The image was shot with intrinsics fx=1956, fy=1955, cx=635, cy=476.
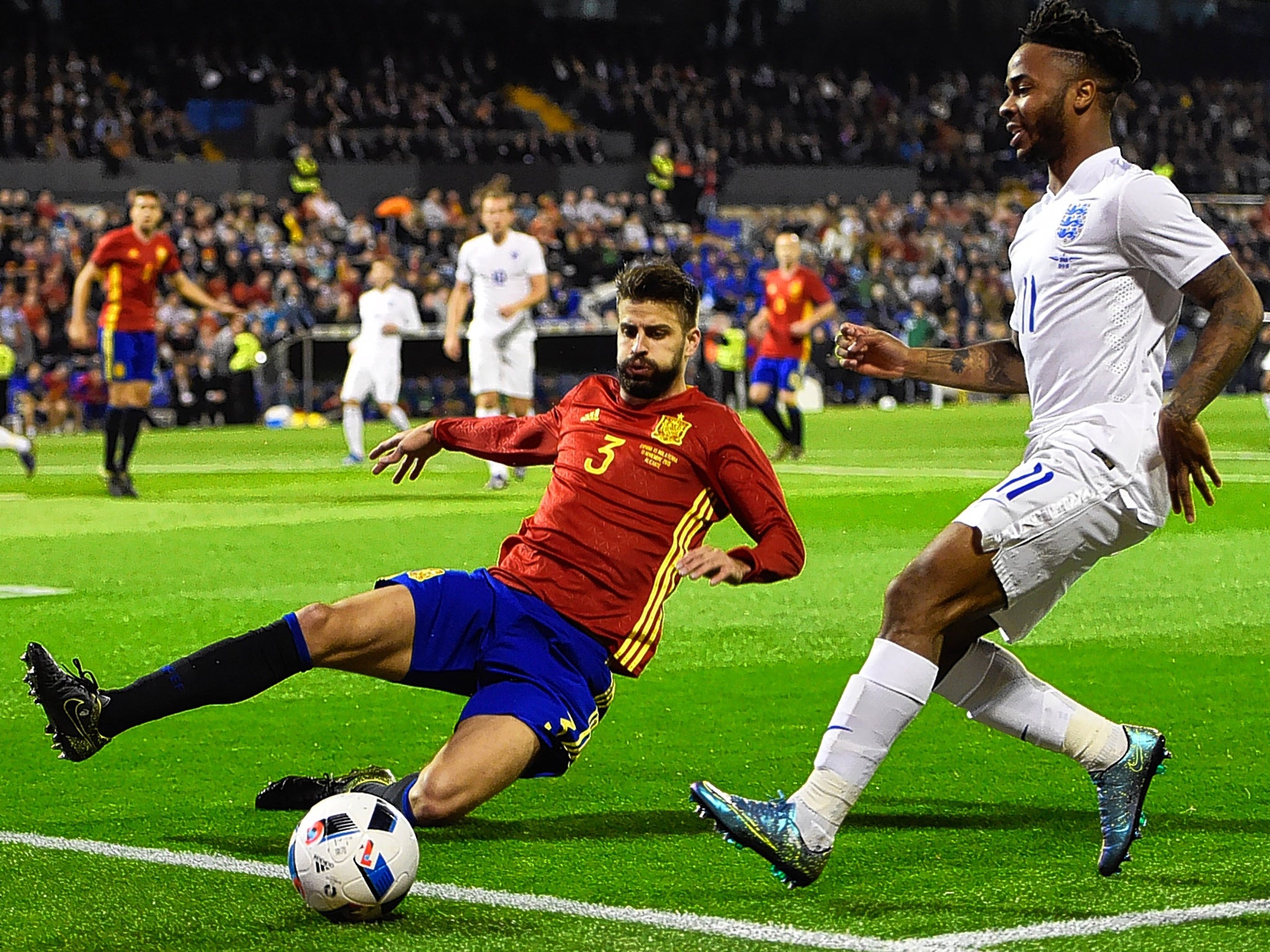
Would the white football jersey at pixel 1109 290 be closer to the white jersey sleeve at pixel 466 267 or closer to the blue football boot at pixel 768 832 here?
the blue football boot at pixel 768 832

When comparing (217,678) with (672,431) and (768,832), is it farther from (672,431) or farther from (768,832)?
(768,832)

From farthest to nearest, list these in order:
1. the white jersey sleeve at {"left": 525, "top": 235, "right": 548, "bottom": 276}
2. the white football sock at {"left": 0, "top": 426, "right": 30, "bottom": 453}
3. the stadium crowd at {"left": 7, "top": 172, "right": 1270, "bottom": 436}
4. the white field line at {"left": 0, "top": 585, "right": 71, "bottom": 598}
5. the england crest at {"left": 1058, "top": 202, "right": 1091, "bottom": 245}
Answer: the stadium crowd at {"left": 7, "top": 172, "right": 1270, "bottom": 436} < the white football sock at {"left": 0, "top": 426, "right": 30, "bottom": 453} < the white jersey sleeve at {"left": 525, "top": 235, "right": 548, "bottom": 276} < the white field line at {"left": 0, "top": 585, "right": 71, "bottom": 598} < the england crest at {"left": 1058, "top": 202, "right": 1091, "bottom": 245}

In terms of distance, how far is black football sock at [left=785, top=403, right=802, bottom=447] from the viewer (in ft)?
63.7

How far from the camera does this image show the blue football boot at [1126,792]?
448 centimetres

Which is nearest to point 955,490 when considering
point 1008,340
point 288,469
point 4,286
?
point 288,469

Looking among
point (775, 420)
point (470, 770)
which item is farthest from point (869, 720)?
point (775, 420)

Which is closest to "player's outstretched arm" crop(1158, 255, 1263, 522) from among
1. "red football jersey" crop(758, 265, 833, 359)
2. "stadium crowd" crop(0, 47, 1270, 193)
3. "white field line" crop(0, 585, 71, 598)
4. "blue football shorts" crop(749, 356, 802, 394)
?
"white field line" crop(0, 585, 71, 598)

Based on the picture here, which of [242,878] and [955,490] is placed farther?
[955,490]

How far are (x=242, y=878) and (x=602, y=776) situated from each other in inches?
56.8

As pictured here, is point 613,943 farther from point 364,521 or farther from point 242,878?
point 364,521

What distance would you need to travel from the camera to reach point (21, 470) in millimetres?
18828

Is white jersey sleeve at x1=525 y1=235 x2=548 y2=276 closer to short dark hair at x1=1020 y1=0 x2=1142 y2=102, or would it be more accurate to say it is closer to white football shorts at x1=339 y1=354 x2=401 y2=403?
white football shorts at x1=339 y1=354 x2=401 y2=403

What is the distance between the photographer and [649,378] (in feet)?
16.6

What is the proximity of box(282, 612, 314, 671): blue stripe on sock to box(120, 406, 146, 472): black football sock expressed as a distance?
429 inches
